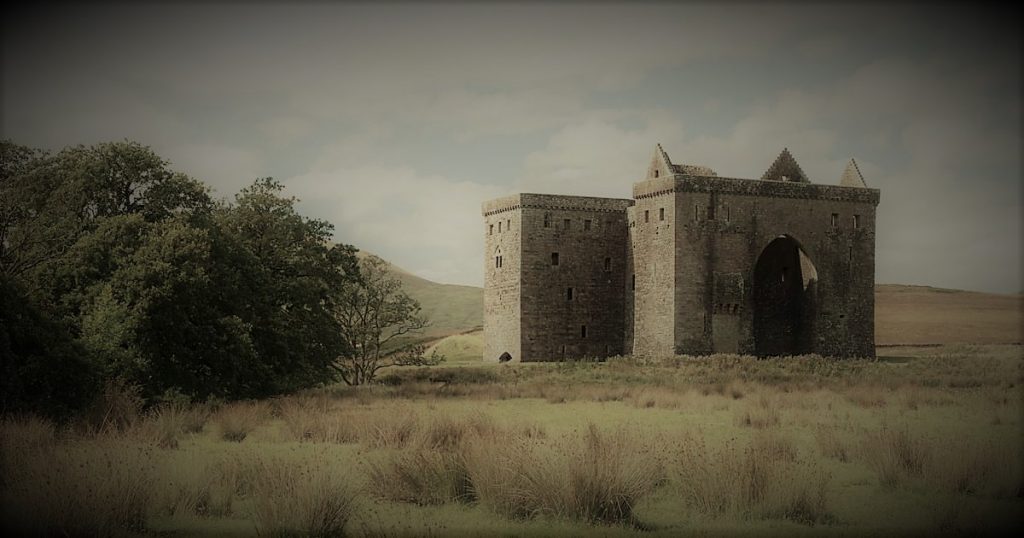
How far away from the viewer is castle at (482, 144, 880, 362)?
46.3m

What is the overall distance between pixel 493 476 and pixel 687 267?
116 feet

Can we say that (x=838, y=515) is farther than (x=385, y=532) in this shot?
Yes

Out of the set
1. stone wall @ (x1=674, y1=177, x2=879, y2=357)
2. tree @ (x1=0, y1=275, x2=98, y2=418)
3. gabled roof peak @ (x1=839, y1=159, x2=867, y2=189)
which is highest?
gabled roof peak @ (x1=839, y1=159, x2=867, y2=189)

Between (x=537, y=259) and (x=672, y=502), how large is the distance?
39.0 m

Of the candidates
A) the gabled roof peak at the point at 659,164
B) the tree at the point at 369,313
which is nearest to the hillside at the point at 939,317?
the gabled roof peak at the point at 659,164

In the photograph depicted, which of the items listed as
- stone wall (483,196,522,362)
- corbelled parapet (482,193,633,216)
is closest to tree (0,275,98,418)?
stone wall (483,196,522,362)

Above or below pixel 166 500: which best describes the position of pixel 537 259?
above

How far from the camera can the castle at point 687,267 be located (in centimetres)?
4628

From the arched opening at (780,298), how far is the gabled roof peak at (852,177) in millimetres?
5109

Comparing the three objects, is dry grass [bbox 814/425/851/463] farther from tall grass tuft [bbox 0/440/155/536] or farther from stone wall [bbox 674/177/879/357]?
stone wall [bbox 674/177/879/357]

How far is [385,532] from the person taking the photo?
32.2 feet

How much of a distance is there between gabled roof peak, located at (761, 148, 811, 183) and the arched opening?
11.6ft

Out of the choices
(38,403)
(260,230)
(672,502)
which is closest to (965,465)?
(672,502)

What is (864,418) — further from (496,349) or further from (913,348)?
(913,348)
